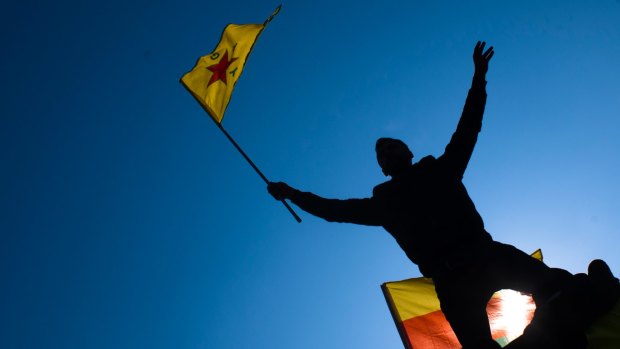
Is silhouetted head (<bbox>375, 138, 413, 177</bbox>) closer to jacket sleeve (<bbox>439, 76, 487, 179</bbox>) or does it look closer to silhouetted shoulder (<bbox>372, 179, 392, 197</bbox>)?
silhouetted shoulder (<bbox>372, 179, 392, 197</bbox>)

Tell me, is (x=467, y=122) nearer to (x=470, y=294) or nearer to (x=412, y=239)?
(x=412, y=239)

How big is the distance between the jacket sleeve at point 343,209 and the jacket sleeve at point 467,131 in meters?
0.70

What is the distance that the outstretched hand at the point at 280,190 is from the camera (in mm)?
4095

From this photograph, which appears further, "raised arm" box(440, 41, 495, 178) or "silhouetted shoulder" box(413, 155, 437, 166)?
"silhouetted shoulder" box(413, 155, 437, 166)

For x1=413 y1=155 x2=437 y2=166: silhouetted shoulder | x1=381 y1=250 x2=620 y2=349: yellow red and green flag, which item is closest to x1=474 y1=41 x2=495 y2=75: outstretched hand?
x1=413 y1=155 x2=437 y2=166: silhouetted shoulder

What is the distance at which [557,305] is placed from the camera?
77.1 inches

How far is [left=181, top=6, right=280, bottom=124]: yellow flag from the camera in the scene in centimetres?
552

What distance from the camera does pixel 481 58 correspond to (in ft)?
10.2

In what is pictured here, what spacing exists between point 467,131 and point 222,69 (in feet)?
13.0

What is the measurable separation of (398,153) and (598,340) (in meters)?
1.80

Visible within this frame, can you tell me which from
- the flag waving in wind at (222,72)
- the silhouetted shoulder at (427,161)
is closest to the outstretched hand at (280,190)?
the flag waving in wind at (222,72)

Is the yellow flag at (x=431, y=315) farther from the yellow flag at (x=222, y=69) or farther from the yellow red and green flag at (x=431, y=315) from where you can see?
the yellow flag at (x=222, y=69)

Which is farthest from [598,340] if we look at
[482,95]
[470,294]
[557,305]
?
[482,95]

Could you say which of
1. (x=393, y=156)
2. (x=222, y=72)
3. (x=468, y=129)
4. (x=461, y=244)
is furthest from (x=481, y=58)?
(x=222, y=72)
